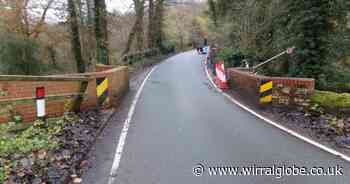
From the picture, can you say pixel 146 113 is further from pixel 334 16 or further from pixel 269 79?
pixel 334 16

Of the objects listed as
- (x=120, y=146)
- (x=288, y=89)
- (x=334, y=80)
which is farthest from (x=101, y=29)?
(x=120, y=146)

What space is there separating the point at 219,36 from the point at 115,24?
33.8 ft

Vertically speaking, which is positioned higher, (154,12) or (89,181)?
(154,12)

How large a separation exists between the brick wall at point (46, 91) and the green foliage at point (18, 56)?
13.7 metres

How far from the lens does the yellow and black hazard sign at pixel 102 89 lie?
9.24 m

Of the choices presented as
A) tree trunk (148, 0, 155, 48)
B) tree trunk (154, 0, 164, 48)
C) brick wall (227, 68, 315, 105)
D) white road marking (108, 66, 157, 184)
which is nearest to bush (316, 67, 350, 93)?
brick wall (227, 68, 315, 105)

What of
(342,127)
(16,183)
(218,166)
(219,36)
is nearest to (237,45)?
(219,36)

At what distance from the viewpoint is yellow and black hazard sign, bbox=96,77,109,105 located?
9.24 meters

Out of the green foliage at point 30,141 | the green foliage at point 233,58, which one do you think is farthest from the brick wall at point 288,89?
the green foliage at point 233,58

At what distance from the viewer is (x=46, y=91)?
797cm

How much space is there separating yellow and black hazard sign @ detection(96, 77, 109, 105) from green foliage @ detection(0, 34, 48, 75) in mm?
14093

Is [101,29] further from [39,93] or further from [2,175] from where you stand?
[2,175]

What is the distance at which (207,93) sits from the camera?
1334cm

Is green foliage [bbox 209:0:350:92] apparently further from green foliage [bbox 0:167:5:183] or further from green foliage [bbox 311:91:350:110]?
green foliage [bbox 0:167:5:183]
